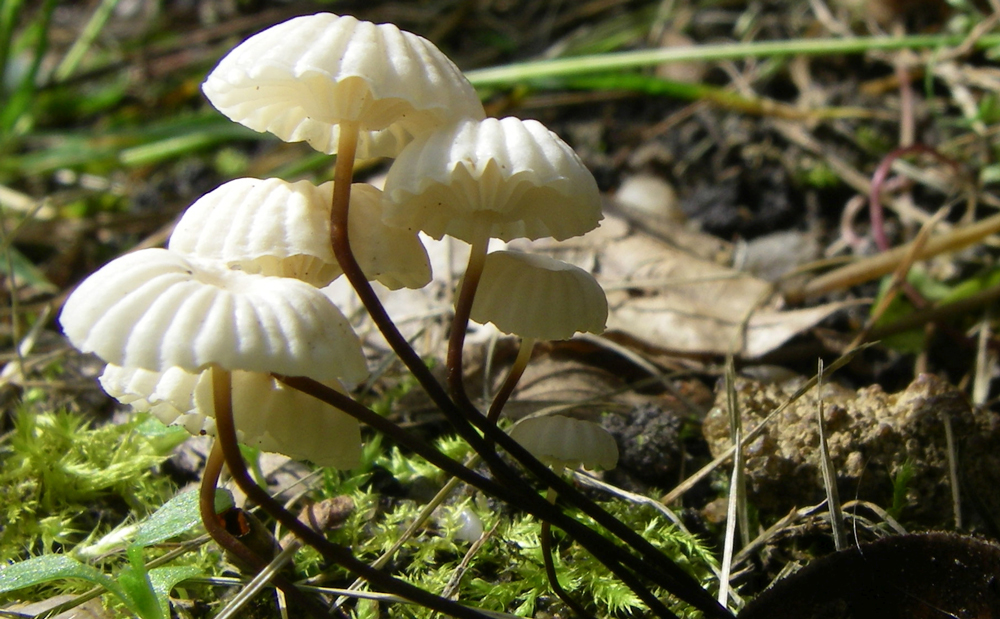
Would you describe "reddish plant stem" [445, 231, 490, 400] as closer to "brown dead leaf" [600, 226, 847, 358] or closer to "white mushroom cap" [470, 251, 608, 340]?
"white mushroom cap" [470, 251, 608, 340]

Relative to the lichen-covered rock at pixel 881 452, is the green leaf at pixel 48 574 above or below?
above

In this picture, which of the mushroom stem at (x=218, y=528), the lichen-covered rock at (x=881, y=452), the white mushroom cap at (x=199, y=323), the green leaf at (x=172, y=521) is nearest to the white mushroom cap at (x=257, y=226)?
the white mushroom cap at (x=199, y=323)

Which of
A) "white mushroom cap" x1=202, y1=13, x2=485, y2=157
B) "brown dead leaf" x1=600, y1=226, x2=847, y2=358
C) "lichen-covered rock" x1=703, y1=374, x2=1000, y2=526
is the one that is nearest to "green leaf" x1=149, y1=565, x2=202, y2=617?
"white mushroom cap" x1=202, y1=13, x2=485, y2=157

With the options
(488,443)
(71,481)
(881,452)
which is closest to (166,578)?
(71,481)

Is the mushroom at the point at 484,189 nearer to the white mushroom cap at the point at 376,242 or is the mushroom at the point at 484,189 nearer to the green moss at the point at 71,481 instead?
the white mushroom cap at the point at 376,242

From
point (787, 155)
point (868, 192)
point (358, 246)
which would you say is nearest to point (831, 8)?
point (787, 155)

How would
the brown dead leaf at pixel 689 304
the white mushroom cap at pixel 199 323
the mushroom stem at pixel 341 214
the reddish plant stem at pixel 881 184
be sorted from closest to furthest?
the white mushroom cap at pixel 199 323
the mushroom stem at pixel 341 214
the brown dead leaf at pixel 689 304
the reddish plant stem at pixel 881 184

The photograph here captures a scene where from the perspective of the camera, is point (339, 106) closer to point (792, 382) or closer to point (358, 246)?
A: point (358, 246)

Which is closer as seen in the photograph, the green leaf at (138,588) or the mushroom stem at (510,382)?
the green leaf at (138,588)
